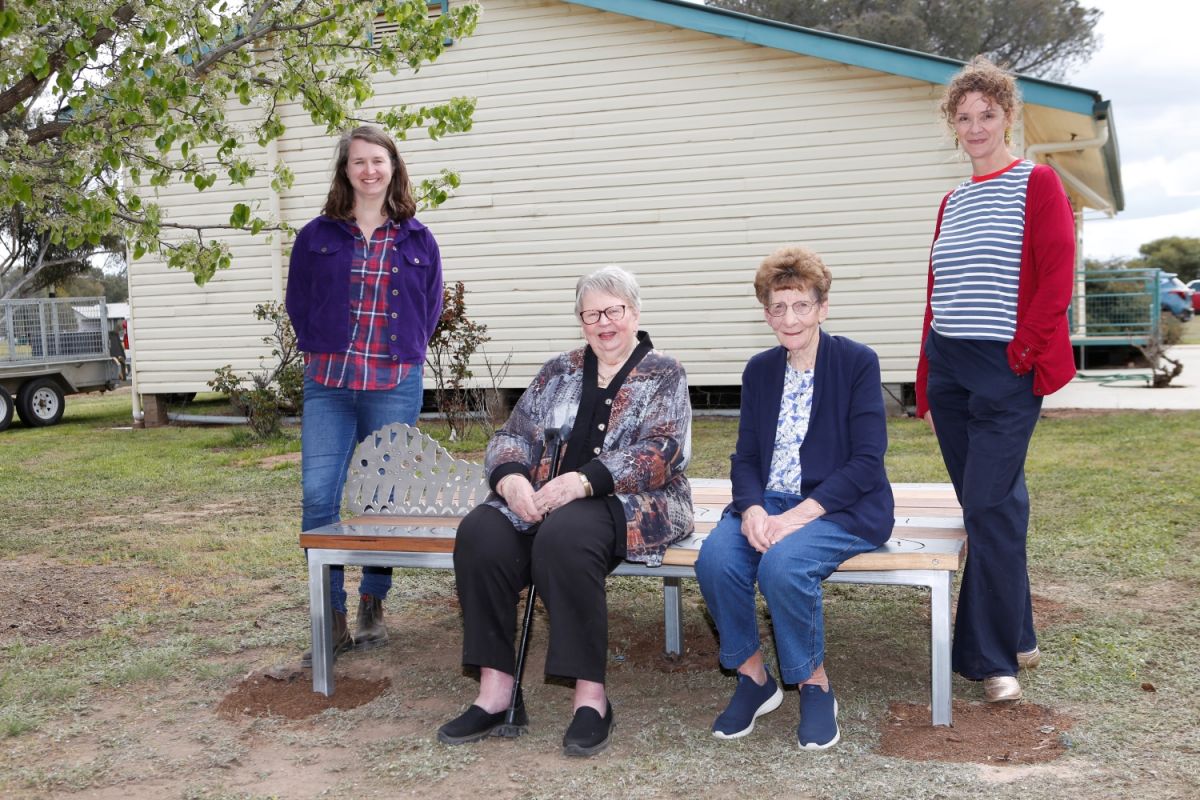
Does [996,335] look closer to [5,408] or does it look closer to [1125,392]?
[1125,392]

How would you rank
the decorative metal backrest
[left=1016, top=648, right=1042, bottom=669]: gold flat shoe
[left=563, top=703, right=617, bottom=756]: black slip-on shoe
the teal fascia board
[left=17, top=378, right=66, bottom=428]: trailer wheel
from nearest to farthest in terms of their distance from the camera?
[left=563, top=703, right=617, bottom=756]: black slip-on shoe
[left=1016, top=648, right=1042, bottom=669]: gold flat shoe
the decorative metal backrest
the teal fascia board
[left=17, top=378, right=66, bottom=428]: trailer wheel

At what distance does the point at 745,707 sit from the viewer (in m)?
3.19

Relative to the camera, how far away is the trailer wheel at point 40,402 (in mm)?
13797

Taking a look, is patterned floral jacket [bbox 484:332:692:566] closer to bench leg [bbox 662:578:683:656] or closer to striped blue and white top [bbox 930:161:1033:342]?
bench leg [bbox 662:578:683:656]

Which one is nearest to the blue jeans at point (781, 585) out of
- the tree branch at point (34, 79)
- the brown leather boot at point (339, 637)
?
the brown leather boot at point (339, 637)

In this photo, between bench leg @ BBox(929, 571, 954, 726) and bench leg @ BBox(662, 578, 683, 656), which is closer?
bench leg @ BBox(929, 571, 954, 726)

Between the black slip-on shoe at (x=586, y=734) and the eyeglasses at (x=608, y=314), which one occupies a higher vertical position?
the eyeglasses at (x=608, y=314)

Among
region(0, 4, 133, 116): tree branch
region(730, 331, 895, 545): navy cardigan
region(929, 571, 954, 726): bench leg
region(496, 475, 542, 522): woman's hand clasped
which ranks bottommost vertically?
region(929, 571, 954, 726): bench leg

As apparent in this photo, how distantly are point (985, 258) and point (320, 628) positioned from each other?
241cm

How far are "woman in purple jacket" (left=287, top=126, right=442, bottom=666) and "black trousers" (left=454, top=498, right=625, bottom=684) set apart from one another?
0.86 meters

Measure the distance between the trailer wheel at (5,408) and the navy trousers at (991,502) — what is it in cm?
1298

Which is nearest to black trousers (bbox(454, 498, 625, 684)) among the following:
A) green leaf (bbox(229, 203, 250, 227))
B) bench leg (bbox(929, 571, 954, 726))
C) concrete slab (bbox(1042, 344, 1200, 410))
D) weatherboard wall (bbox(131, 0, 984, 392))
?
bench leg (bbox(929, 571, 954, 726))

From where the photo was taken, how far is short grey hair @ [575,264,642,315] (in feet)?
11.1

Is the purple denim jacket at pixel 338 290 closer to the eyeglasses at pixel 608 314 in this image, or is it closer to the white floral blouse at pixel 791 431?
the eyeglasses at pixel 608 314
